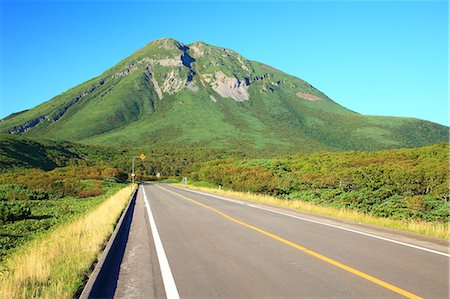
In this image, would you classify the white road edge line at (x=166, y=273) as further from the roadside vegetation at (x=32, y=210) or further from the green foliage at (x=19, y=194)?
the green foliage at (x=19, y=194)

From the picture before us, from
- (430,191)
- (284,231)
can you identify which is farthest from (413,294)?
(430,191)

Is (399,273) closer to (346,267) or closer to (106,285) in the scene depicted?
(346,267)

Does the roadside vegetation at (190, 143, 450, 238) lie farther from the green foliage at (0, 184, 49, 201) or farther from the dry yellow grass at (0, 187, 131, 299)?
the green foliage at (0, 184, 49, 201)

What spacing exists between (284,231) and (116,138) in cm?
18726

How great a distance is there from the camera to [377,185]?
29.8 metres

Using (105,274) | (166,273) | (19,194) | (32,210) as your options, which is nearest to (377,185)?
(32,210)

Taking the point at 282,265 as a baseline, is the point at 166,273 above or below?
below

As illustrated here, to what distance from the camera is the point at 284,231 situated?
11875 mm

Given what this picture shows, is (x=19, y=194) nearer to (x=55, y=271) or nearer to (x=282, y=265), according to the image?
(x=55, y=271)

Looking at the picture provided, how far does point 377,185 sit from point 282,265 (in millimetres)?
25161

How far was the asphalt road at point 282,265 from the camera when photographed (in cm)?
586

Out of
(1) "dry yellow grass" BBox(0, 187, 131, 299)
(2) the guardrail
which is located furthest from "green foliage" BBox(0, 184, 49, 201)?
(2) the guardrail

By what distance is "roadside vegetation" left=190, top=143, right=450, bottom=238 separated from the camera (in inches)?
763

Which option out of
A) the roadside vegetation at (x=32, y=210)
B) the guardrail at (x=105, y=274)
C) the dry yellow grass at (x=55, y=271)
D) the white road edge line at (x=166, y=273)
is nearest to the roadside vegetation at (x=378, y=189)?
the white road edge line at (x=166, y=273)
